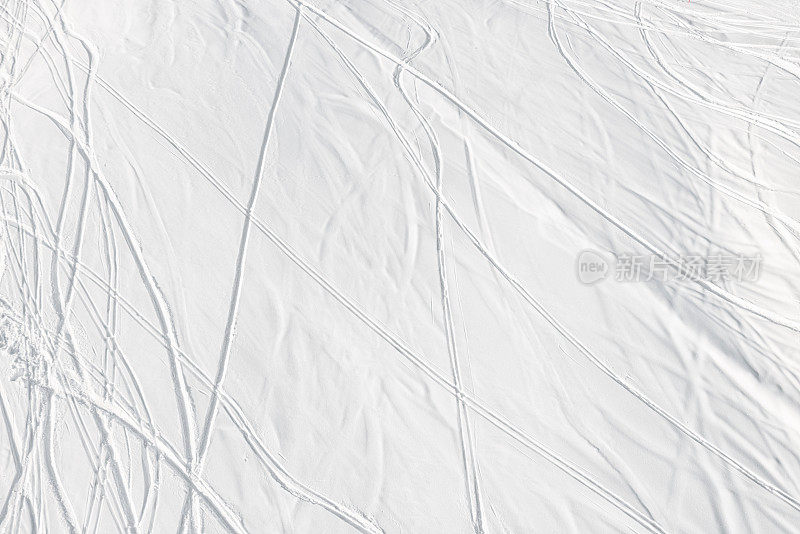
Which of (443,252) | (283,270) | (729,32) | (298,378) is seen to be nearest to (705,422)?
(443,252)

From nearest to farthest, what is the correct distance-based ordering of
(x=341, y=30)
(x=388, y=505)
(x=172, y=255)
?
(x=388, y=505)
(x=172, y=255)
(x=341, y=30)

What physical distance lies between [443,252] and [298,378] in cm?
Result: 113

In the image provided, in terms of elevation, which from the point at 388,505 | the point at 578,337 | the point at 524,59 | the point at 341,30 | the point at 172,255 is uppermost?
the point at 341,30

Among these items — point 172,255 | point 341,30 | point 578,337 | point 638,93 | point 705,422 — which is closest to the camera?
point 705,422

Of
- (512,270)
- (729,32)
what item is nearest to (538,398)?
(512,270)

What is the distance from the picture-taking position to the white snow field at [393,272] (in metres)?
2.92

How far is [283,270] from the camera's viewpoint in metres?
3.51

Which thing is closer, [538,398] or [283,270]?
[538,398]

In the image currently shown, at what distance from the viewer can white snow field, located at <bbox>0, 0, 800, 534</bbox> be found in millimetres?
2924

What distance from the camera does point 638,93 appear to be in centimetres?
439

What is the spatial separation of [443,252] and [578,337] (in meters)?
0.91

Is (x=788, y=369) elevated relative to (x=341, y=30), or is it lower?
lower

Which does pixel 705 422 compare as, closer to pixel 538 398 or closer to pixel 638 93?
pixel 538 398

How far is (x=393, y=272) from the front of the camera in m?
3.53
